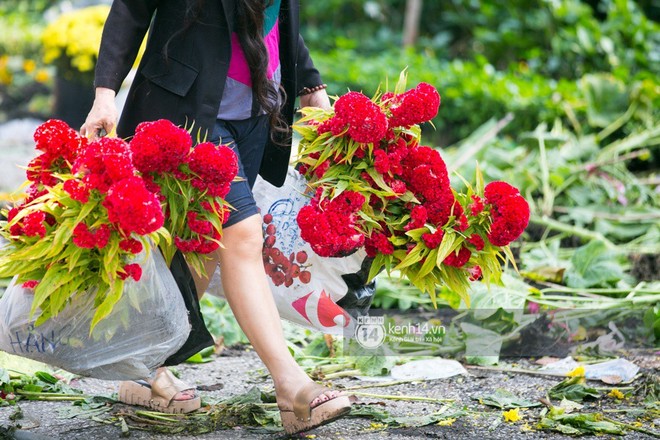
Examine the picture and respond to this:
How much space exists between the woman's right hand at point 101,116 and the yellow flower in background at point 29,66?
9.43 metres

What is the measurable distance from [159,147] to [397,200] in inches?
32.2

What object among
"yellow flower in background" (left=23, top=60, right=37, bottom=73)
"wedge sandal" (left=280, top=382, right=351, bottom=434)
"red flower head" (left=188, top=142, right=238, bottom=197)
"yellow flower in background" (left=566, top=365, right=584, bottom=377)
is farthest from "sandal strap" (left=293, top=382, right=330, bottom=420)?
"yellow flower in background" (left=23, top=60, right=37, bottom=73)

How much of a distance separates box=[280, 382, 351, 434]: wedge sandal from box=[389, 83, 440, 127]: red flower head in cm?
80

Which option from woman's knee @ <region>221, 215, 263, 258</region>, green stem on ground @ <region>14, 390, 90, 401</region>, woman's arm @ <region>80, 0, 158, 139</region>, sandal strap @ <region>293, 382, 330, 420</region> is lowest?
green stem on ground @ <region>14, 390, 90, 401</region>

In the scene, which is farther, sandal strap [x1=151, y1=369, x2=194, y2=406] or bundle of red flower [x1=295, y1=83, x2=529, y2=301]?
sandal strap [x1=151, y1=369, x2=194, y2=406]

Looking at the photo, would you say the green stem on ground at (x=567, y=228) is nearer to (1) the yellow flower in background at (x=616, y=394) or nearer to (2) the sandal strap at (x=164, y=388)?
(1) the yellow flower in background at (x=616, y=394)

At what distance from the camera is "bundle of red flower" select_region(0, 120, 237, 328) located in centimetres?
216

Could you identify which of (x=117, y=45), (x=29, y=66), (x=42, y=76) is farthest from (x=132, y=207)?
(x=29, y=66)

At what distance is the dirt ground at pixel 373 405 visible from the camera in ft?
8.73

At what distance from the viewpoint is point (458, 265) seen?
2719 millimetres

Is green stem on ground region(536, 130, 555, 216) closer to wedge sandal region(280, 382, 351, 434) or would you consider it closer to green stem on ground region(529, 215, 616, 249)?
green stem on ground region(529, 215, 616, 249)

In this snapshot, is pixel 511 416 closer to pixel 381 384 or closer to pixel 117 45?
pixel 381 384

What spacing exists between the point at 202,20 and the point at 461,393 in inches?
59.4

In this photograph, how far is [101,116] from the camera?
249cm
